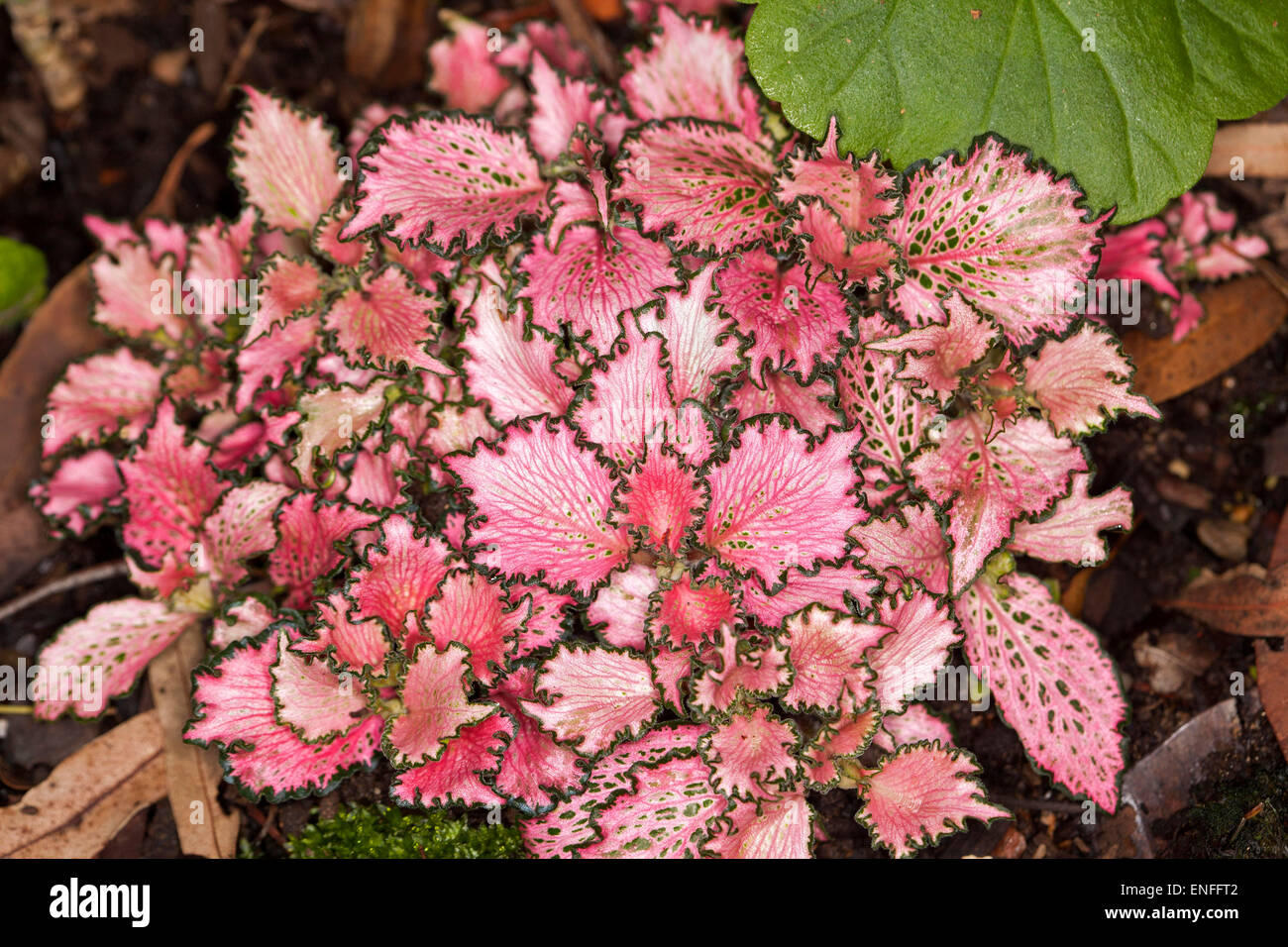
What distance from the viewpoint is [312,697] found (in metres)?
1.84

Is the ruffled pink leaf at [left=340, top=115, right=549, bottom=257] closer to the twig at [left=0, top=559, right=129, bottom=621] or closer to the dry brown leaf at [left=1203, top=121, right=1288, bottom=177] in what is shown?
the twig at [left=0, top=559, right=129, bottom=621]

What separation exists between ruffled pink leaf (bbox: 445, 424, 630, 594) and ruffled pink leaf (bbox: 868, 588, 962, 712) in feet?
1.73

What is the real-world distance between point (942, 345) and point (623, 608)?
0.75 meters

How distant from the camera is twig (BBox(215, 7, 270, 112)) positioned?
275cm

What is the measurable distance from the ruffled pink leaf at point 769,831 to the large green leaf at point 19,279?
6.72 ft

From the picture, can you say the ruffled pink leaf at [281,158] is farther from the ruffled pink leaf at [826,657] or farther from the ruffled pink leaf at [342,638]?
the ruffled pink leaf at [826,657]

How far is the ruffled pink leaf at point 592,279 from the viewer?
1.89 metres

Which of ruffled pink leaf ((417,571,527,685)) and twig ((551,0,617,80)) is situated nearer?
ruffled pink leaf ((417,571,527,685))

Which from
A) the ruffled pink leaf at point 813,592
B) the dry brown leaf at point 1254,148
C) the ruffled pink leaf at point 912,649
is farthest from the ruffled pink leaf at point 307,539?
the dry brown leaf at point 1254,148

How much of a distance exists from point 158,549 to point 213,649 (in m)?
0.28

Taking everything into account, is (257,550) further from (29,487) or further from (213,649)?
(29,487)

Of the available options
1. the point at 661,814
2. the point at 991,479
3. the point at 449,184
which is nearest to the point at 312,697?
the point at 661,814

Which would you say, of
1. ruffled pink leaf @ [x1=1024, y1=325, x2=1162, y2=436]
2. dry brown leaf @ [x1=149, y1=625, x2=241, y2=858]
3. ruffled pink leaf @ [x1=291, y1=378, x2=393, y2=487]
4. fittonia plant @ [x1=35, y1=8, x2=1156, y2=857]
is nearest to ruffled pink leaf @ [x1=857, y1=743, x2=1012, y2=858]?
fittonia plant @ [x1=35, y1=8, x2=1156, y2=857]
